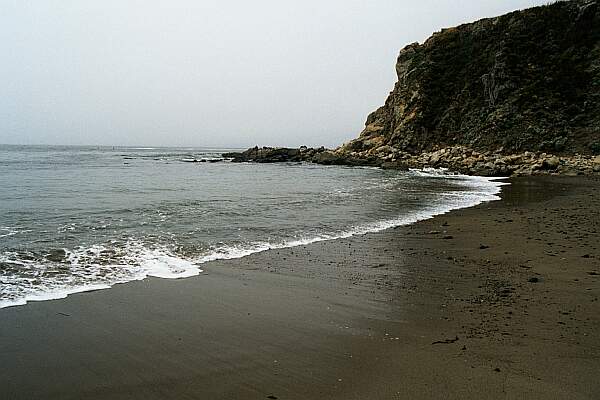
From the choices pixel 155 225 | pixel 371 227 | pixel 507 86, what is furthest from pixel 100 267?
pixel 507 86

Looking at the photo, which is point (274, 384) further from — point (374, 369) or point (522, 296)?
point (522, 296)

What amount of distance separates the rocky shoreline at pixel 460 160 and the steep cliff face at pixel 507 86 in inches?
83.5

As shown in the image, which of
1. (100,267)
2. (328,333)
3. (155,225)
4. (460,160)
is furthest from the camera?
(460,160)

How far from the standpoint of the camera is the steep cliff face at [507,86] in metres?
41.3

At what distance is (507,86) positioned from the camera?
45781mm

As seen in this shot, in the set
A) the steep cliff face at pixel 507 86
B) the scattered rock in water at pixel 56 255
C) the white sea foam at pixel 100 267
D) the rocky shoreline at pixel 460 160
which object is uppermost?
the steep cliff face at pixel 507 86

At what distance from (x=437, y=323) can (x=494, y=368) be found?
1.18 metres

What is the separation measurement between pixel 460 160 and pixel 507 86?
41.1ft

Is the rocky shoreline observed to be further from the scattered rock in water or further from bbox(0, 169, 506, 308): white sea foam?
the scattered rock in water

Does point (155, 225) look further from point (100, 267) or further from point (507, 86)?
point (507, 86)

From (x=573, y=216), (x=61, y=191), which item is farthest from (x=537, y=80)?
(x=61, y=191)

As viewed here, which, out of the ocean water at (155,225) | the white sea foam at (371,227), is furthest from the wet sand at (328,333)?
the ocean water at (155,225)

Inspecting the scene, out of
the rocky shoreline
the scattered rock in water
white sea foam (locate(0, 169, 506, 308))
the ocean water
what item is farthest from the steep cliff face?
the scattered rock in water

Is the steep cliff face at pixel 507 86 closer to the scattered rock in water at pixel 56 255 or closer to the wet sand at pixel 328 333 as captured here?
the wet sand at pixel 328 333
